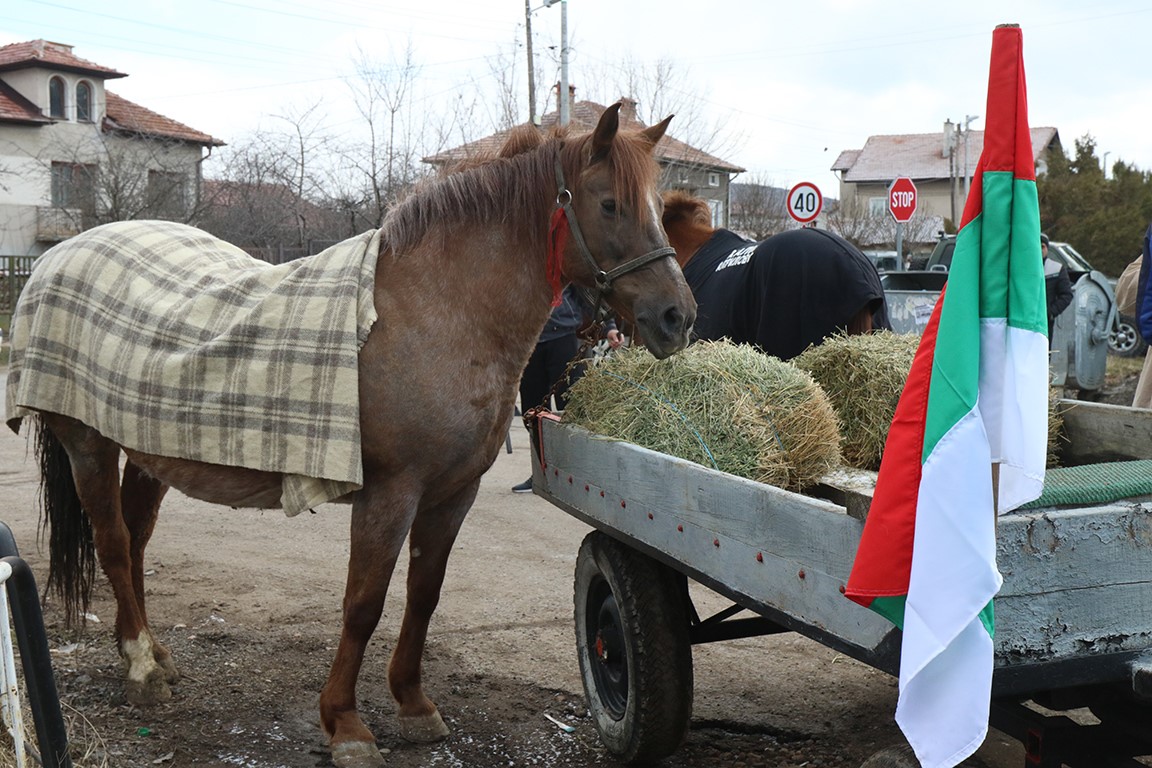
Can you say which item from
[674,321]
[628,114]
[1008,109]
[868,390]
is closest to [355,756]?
[674,321]

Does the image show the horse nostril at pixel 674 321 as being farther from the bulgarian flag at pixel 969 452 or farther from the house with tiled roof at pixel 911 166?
the house with tiled roof at pixel 911 166

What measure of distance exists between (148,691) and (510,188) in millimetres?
2280

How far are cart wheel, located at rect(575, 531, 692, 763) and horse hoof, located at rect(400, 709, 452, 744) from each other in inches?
21.5

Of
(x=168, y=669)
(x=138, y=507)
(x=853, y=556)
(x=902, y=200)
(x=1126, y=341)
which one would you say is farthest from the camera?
(x=1126, y=341)

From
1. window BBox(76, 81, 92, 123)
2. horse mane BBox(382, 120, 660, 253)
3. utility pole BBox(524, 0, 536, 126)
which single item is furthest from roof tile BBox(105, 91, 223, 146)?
horse mane BBox(382, 120, 660, 253)

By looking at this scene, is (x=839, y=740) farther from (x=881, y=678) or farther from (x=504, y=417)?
(x=504, y=417)

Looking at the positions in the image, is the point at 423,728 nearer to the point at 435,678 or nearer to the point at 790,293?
the point at 435,678

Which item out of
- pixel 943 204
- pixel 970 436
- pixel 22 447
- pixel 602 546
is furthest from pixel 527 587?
pixel 943 204

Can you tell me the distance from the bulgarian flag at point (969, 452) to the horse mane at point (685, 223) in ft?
9.77

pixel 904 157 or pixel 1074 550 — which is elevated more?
pixel 904 157

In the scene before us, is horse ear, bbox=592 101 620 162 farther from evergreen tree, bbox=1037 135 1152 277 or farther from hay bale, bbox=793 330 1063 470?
evergreen tree, bbox=1037 135 1152 277

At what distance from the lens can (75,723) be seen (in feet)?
10.9

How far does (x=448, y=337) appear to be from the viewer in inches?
125

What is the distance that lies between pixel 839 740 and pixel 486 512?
12.0 ft
